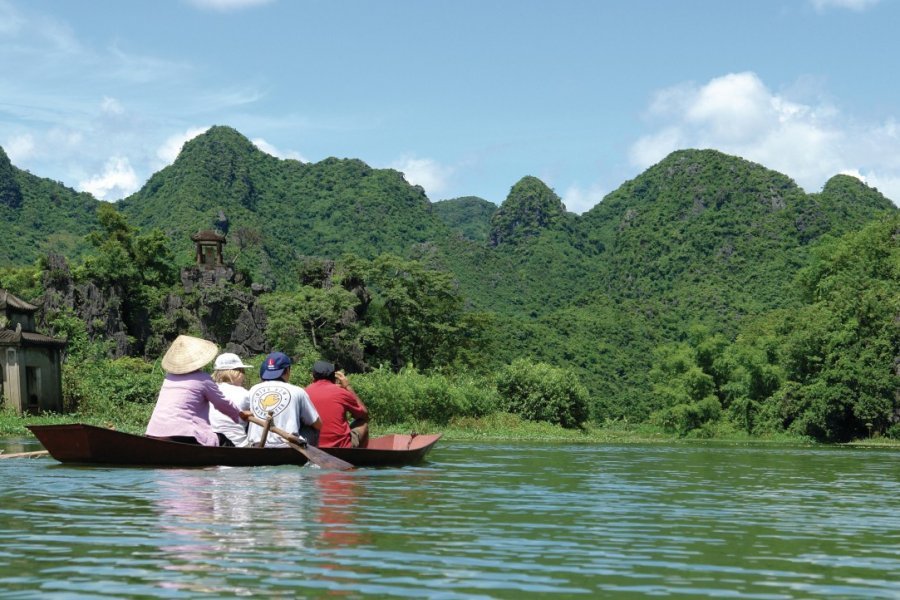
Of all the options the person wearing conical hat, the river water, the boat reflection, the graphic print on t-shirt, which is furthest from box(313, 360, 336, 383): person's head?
the boat reflection

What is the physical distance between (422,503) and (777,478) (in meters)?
7.27

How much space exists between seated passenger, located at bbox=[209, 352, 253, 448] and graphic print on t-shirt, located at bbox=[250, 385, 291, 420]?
0.39 meters

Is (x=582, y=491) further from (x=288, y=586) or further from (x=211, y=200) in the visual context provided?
(x=211, y=200)

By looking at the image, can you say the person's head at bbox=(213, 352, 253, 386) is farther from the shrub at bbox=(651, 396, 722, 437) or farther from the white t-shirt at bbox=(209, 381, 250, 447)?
the shrub at bbox=(651, 396, 722, 437)

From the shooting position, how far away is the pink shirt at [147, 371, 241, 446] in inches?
535

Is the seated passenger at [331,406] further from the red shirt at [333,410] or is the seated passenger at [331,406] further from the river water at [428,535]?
the river water at [428,535]

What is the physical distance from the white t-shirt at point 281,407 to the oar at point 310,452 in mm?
136

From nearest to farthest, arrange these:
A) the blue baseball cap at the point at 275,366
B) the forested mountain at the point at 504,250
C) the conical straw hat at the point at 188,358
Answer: the conical straw hat at the point at 188,358 < the blue baseball cap at the point at 275,366 < the forested mountain at the point at 504,250

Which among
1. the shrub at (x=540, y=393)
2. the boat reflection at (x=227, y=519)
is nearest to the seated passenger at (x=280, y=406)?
the boat reflection at (x=227, y=519)

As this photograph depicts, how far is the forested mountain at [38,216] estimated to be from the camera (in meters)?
94.8

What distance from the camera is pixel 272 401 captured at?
14.2 metres

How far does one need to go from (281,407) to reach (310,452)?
0.68 meters

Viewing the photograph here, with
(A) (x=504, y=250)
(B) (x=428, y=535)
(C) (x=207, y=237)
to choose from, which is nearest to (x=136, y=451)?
(B) (x=428, y=535)

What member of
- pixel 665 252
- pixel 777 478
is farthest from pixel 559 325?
pixel 777 478
